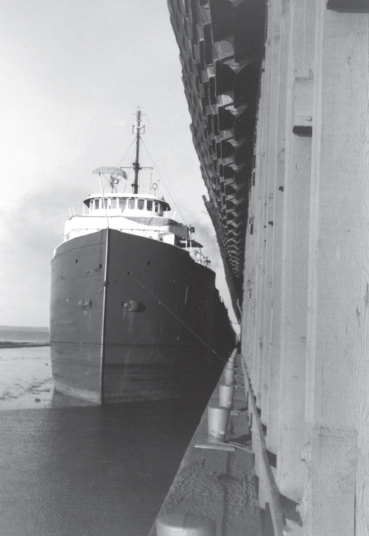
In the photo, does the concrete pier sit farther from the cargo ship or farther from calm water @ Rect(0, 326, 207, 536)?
the cargo ship

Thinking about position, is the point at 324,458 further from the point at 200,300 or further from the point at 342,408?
the point at 200,300

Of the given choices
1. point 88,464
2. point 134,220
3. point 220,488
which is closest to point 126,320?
point 134,220

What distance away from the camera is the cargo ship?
661 inches

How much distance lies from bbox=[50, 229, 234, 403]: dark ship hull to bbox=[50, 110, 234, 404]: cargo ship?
33mm

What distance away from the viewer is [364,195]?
1.50 m

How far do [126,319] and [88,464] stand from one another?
675 cm

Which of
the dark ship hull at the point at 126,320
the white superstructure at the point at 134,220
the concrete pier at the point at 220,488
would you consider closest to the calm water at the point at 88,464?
the dark ship hull at the point at 126,320

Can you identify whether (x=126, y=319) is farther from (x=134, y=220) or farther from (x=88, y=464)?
(x=88, y=464)

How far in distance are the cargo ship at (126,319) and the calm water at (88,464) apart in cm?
92

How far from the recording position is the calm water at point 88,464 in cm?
792

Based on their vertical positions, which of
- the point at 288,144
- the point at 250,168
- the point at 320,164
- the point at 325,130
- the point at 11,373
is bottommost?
the point at 11,373

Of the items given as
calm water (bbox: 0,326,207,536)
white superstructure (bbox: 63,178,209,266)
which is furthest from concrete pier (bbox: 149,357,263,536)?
white superstructure (bbox: 63,178,209,266)

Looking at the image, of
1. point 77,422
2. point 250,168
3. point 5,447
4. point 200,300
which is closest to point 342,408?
point 250,168

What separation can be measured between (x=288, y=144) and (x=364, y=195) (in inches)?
38.3
